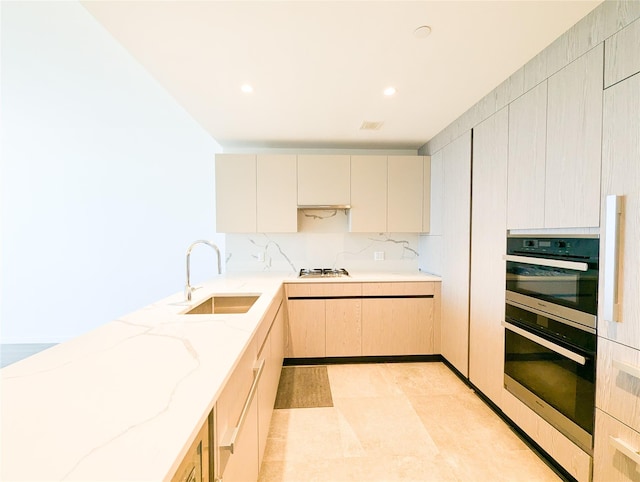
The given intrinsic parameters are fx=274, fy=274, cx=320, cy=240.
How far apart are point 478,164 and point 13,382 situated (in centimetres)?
275

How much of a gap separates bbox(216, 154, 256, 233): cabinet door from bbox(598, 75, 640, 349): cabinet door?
8.87 feet

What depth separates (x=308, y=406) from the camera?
2.12 m

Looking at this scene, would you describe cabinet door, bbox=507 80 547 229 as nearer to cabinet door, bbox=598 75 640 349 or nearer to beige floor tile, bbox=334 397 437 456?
cabinet door, bbox=598 75 640 349

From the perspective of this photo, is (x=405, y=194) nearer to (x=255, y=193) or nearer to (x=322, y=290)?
(x=322, y=290)

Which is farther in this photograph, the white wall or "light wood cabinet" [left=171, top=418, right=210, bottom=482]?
the white wall

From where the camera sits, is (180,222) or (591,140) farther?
(180,222)

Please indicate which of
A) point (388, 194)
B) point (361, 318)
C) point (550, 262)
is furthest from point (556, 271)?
point (388, 194)

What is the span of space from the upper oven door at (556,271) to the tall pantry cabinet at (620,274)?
0.07 m

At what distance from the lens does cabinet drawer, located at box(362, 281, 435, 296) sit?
2809 millimetres

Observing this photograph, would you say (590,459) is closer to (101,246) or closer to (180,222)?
(180,222)

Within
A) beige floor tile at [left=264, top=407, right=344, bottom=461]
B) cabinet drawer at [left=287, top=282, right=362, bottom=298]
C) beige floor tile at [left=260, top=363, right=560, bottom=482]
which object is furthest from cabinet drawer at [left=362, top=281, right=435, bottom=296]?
beige floor tile at [left=264, top=407, right=344, bottom=461]

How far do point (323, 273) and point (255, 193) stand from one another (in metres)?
1.17

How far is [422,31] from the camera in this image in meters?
1.42

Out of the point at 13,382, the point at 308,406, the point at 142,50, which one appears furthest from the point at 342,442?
the point at 142,50
